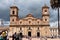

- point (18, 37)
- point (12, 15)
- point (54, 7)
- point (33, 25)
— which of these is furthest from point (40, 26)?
point (54, 7)

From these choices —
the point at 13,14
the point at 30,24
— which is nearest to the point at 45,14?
the point at 30,24

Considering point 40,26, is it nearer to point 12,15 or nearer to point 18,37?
point 12,15

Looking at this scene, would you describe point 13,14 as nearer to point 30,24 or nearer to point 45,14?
point 30,24

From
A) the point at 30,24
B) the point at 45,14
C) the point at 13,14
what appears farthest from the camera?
the point at 13,14

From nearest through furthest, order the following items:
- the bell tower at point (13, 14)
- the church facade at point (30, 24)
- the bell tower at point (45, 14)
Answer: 1. the church facade at point (30, 24)
2. the bell tower at point (45, 14)
3. the bell tower at point (13, 14)

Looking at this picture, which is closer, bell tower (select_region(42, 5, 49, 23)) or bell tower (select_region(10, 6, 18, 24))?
bell tower (select_region(42, 5, 49, 23))

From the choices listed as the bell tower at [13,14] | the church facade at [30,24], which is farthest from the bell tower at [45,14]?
the bell tower at [13,14]

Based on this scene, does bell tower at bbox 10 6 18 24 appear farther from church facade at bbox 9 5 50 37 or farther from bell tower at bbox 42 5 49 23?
bell tower at bbox 42 5 49 23

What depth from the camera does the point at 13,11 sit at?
7000cm

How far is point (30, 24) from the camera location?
6825cm

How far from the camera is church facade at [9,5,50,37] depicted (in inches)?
2659

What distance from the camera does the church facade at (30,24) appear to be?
67550 millimetres

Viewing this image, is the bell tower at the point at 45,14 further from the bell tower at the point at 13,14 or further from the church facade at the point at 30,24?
the bell tower at the point at 13,14

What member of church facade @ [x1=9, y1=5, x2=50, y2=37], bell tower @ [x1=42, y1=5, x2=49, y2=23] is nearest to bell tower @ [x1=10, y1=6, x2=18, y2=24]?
church facade @ [x1=9, y1=5, x2=50, y2=37]
